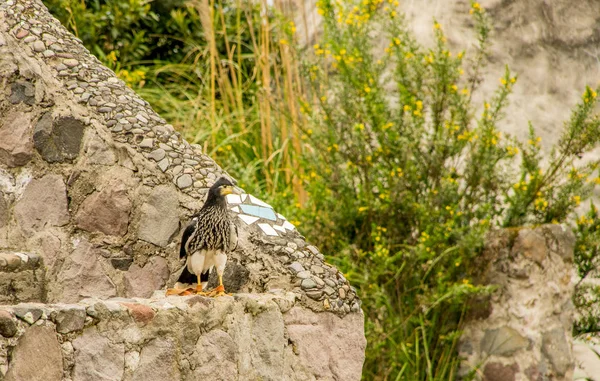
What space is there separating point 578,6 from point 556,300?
10.1ft

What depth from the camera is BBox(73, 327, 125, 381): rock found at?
2.76 metres

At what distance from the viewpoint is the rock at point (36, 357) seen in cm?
257

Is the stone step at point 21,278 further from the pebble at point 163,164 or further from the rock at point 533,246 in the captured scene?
the rock at point 533,246

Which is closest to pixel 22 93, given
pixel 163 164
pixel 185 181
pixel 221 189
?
pixel 163 164

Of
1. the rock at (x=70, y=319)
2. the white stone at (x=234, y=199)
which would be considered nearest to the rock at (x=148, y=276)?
the white stone at (x=234, y=199)

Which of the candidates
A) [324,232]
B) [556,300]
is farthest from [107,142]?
[556,300]

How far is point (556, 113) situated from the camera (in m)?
7.29

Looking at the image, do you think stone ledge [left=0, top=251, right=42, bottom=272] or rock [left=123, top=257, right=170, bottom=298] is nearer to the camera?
stone ledge [left=0, top=251, right=42, bottom=272]

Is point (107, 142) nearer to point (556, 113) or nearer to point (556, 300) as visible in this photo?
point (556, 300)

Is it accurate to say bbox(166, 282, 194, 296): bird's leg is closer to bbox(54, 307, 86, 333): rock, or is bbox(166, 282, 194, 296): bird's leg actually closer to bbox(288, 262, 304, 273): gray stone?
bbox(288, 262, 304, 273): gray stone

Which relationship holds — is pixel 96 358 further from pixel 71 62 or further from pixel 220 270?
pixel 71 62

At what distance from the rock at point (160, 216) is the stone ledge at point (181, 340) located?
1.83 feet

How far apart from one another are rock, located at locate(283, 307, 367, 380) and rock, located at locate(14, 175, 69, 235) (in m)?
1.07

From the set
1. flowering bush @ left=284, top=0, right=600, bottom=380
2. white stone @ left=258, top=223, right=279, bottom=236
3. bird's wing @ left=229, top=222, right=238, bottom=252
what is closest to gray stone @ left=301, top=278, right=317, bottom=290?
white stone @ left=258, top=223, right=279, bottom=236
